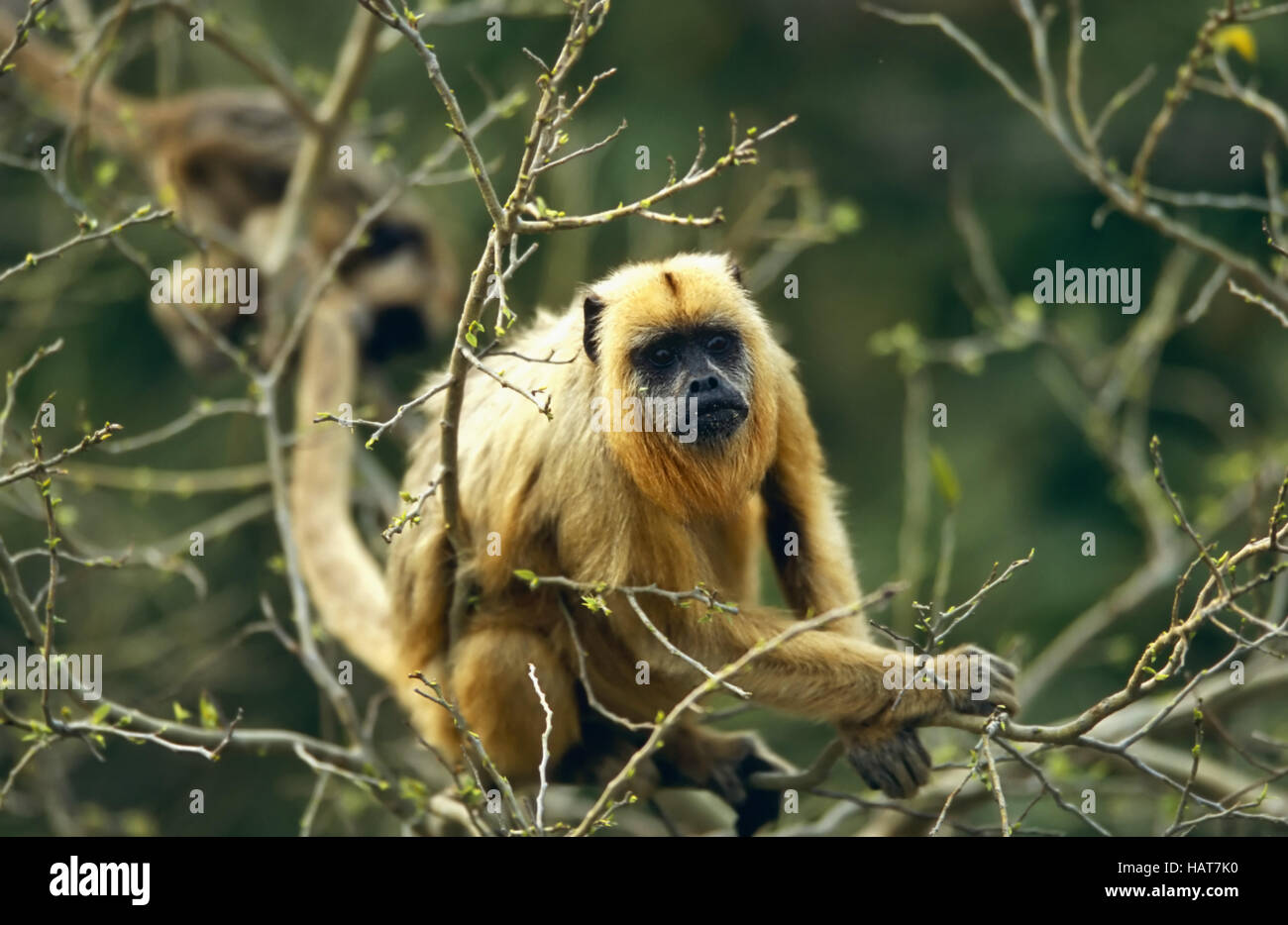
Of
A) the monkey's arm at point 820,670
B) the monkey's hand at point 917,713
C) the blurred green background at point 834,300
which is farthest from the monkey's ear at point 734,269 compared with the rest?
the blurred green background at point 834,300

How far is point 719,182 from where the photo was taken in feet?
39.9

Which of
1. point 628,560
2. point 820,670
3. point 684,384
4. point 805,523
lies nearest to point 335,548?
point 628,560

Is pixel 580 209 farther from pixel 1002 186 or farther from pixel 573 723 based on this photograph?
pixel 1002 186

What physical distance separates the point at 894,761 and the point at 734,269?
84.1 inches

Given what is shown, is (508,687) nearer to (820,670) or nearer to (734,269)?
(820,670)

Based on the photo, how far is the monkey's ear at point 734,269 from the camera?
552 cm

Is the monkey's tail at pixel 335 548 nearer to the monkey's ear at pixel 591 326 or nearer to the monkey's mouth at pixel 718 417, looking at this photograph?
the monkey's ear at pixel 591 326

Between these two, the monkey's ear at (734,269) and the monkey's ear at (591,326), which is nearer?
the monkey's ear at (591,326)

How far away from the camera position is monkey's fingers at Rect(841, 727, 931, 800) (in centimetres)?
526

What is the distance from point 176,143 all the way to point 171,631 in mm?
3905

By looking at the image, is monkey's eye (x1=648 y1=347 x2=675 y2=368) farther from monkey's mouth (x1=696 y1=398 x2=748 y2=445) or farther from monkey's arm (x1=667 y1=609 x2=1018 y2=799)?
monkey's arm (x1=667 y1=609 x2=1018 y2=799)

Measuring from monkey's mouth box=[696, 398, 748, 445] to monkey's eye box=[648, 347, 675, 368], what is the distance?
10.8 inches

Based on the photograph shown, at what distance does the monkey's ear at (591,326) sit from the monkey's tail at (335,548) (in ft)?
6.06
